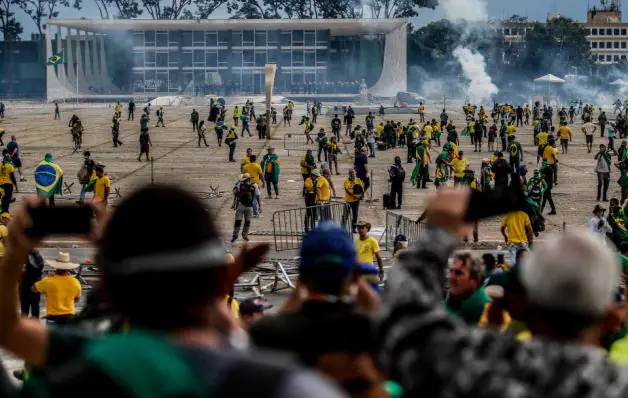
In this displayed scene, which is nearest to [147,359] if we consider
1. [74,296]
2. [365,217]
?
[74,296]

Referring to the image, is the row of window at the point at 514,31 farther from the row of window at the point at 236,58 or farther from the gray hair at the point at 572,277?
the gray hair at the point at 572,277

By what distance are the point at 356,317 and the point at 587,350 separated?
2.70 feet

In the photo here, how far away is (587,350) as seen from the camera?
8.61 ft

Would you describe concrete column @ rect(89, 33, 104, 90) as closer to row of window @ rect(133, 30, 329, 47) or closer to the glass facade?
the glass facade

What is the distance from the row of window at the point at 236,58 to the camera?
107500mm

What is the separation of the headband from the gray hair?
2.55 ft

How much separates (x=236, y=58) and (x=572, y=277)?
10602 cm

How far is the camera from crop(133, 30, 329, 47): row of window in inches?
4232

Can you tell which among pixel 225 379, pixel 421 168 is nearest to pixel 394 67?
pixel 421 168

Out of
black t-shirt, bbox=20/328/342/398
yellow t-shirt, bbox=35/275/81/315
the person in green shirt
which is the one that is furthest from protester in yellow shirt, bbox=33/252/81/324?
black t-shirt, bbox=20/328/342/398

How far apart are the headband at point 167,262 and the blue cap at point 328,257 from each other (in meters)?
1.25

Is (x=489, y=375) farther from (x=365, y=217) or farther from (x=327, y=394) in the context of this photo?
(x=365, y=217)

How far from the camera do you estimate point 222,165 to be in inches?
1389

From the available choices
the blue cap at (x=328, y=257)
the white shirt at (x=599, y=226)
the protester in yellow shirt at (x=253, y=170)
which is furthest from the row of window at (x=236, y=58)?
the blue cap at (x=328, y=257)
